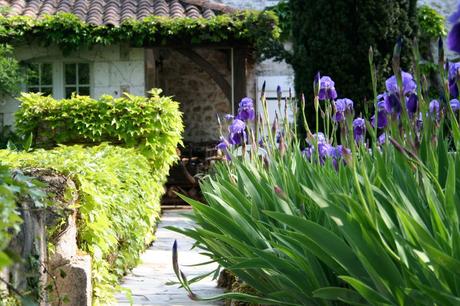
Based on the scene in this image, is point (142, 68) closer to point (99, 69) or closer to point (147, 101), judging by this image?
point (99, 69)

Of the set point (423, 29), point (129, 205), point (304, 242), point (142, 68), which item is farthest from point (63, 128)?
point (423, 29)

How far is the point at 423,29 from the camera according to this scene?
15508 mm

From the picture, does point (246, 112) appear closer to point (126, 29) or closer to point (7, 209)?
point (7, 209)

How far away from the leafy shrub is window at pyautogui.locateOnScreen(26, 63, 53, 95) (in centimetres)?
729

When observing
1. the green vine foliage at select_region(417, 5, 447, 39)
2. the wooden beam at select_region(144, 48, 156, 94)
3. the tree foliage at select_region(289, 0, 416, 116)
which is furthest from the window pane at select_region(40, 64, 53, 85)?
the green vine foliage at select_region(417, 5, 447, 39)

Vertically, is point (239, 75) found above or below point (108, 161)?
above

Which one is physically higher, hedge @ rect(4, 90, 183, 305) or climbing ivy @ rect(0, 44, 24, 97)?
climbing ivy @ rect(0, 44, 24, 97)

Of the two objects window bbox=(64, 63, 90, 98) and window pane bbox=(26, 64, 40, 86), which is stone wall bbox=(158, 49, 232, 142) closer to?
window bbox=(64, 63, 90, 98)

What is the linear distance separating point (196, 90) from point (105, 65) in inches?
100.0

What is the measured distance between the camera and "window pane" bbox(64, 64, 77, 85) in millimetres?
13383

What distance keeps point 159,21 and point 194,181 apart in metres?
2.55

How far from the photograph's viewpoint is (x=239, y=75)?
1324 cm

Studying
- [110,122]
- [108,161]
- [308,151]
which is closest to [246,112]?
[308,151]

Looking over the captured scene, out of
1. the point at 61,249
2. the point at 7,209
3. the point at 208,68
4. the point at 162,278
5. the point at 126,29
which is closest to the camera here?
the point at 7,209
